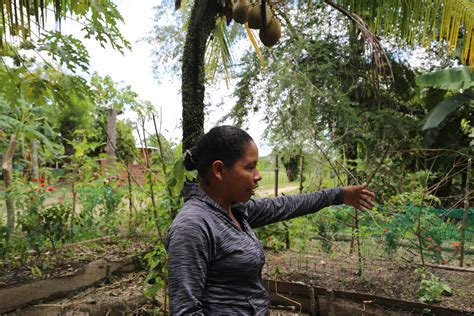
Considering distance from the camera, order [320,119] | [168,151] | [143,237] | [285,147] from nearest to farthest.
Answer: [168,151], [143,237], [285,147], [320,119]

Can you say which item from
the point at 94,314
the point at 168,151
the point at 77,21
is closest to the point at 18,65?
the point at 77,21

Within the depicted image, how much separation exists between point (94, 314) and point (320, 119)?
6.42 meters

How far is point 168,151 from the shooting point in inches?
149

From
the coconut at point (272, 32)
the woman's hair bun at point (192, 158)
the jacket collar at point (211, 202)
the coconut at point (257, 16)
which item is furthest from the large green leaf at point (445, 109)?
the woman's hair bun at point (192, 158)

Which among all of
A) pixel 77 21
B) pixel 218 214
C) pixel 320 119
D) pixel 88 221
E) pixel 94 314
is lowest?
pixel 94 314

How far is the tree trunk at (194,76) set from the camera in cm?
272

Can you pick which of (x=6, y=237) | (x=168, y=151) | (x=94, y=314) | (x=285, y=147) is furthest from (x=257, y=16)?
(x=285, y=147)

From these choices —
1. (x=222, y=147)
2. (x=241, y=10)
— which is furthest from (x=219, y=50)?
(x=222, y=147)

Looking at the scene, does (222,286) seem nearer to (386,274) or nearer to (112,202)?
(386,274)

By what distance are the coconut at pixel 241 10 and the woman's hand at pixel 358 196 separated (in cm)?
126

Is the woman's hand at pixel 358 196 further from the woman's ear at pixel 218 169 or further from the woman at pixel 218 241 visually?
the woman's ear at pixel 218 169

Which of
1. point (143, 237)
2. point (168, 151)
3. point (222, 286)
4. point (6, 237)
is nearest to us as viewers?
point (222, 286)

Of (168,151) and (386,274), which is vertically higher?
(168,151)

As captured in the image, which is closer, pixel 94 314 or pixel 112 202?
pixel 94 314
